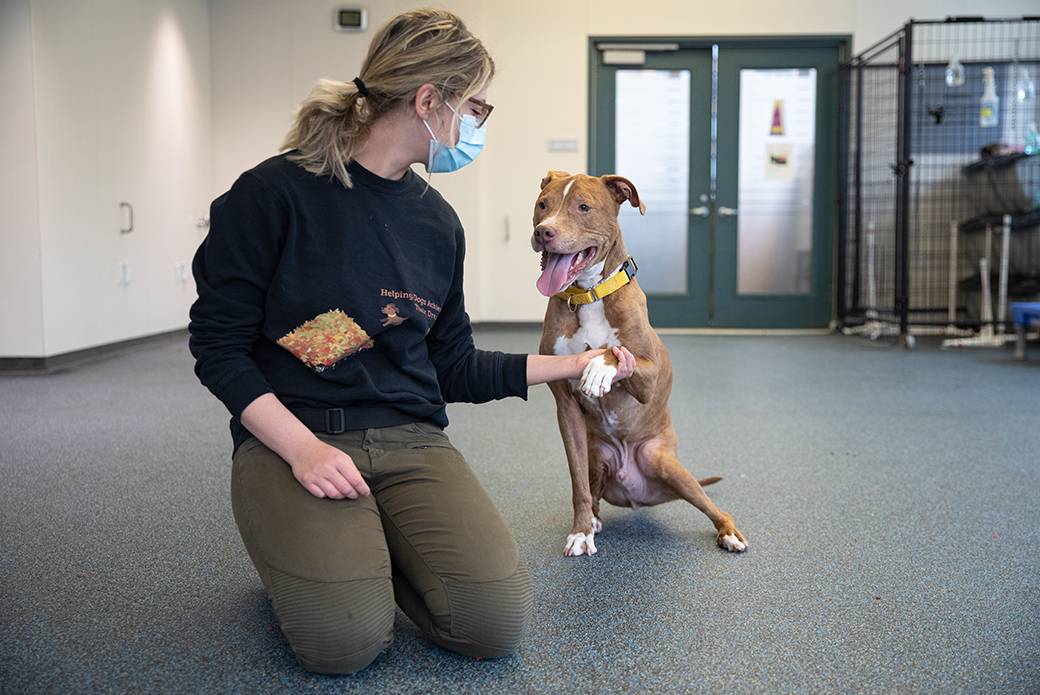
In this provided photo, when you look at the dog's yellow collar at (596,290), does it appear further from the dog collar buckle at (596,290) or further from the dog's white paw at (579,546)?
the dog's white paw at (579,546)

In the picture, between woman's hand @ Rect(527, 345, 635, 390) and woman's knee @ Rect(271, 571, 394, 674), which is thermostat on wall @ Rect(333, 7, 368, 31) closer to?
woman's hand @ Rect(527, 345, 635, 390)

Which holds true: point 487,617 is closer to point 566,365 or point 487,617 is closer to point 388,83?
point 566,365

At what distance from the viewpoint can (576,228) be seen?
1743mm

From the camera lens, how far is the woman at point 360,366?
4.10 feet

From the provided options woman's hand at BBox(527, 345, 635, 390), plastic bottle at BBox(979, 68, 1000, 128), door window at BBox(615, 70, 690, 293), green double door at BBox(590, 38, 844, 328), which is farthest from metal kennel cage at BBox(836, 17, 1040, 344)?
woman's hand at BBox(527, 345, 635, 390)

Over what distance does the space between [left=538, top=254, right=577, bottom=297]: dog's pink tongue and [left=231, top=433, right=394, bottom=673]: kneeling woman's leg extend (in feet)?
2.12

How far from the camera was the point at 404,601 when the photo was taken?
140 centimetres

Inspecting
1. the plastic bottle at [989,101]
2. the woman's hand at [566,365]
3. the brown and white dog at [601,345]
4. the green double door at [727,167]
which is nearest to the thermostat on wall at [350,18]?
the green double door at [727,167]

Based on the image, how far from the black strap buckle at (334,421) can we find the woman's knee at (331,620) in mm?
299

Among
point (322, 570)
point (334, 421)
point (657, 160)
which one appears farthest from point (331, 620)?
point (657, 160)

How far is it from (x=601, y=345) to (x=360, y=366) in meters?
0.60

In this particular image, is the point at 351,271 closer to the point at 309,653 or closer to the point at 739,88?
the point at 309,653

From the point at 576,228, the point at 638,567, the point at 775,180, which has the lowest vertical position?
the point at 638,567

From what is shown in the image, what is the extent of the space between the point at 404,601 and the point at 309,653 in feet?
0.75
